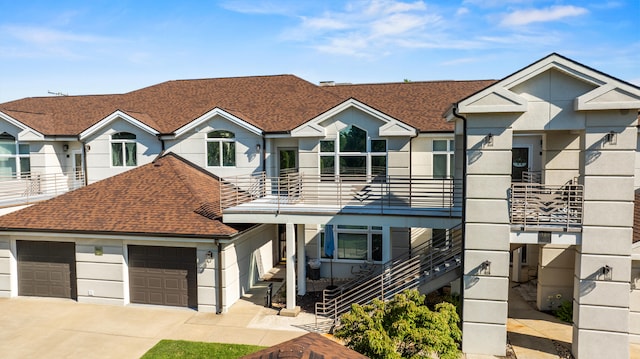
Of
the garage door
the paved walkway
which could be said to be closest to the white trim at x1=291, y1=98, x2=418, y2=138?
the garage door

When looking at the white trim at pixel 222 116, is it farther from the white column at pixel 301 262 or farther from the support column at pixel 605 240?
the support column at pixel 605 240

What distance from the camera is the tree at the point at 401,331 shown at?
894 cm

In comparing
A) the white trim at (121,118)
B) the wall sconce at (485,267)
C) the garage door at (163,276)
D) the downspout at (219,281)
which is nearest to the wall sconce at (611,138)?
the wall sconce at (485,267)

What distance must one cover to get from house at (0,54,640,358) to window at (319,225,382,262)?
6 centimetres

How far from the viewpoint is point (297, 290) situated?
16.8 metres

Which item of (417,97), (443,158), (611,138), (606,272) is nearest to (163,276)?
(443,158)

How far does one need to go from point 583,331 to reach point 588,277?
1447 mm

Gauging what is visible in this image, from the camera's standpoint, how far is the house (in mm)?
11484

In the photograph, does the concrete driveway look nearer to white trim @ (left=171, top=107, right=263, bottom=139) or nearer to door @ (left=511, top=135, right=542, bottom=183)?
white trim @ (left=171, top=107, right=263, bottom=139)

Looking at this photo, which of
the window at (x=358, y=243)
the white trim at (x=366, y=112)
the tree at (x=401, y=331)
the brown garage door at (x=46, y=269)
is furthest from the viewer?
the window at (x=358, y=243)

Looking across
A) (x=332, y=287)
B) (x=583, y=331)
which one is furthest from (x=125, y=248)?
(x=583, y=331)

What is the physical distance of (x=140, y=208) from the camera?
16516mm

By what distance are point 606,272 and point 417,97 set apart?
43.3ft

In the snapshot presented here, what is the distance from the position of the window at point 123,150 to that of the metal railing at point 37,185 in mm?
2392
